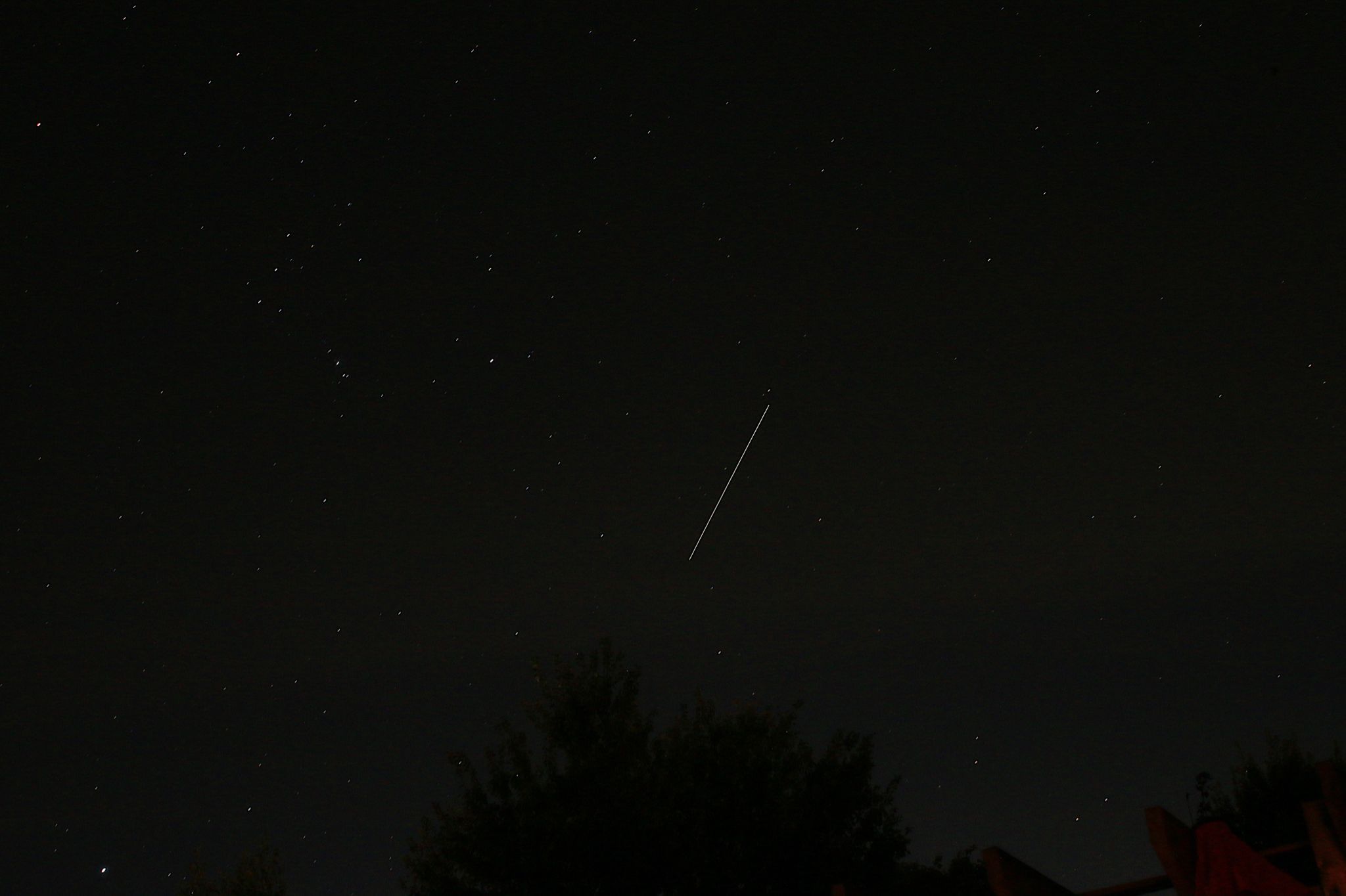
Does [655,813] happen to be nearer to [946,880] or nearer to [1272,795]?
[946,880]

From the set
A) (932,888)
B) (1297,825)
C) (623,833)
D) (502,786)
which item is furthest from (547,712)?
(1297,825)

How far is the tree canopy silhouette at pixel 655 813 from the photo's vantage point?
46.1 feet

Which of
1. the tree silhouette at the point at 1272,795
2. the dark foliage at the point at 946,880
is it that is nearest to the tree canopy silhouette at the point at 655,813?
the dark foliage at the point at 946,880

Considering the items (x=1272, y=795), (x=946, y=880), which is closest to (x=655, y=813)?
(x=946, y=880)

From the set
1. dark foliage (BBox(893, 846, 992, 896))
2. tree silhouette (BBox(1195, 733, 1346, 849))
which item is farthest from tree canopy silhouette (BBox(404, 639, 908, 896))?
tree silhouette (BBox(1195, 733, 1346, 849))

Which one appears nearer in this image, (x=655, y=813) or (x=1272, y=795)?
(x=655, y=813)

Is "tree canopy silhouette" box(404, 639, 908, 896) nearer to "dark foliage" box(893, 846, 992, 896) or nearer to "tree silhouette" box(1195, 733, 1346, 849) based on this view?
"dark foliage" box(893, 846, 992, 896)

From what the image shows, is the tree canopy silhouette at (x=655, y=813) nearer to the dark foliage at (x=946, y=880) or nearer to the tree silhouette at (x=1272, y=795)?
the dark foliage at (x=946, y=880)

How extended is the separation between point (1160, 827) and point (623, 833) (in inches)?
372

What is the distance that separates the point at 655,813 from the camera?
46.9 ft

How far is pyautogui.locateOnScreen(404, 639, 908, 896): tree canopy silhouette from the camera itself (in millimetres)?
14039

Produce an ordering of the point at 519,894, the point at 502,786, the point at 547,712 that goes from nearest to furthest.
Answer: the point at 519,894 → the point at 502,786 → the point at 547,712

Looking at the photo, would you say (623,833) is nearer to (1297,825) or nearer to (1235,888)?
(1235,888)

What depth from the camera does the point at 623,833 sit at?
1409cm
